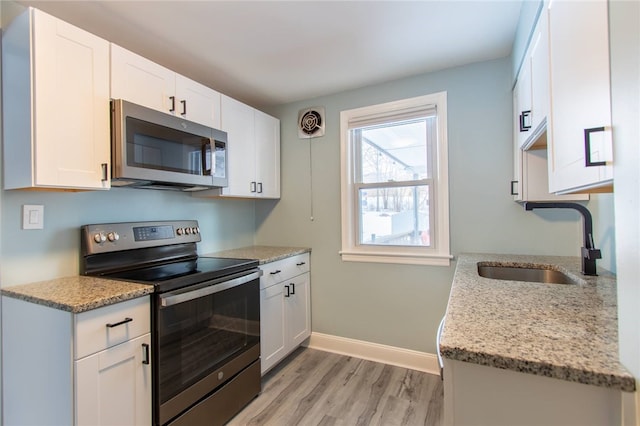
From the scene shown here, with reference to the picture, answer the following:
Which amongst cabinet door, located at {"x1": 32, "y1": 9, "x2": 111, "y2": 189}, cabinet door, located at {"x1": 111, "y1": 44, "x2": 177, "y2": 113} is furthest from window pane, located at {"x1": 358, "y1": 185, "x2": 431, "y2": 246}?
cabinet door, located at {"x1": 32, "y1": 9, "x2": 111, "y2": 189}

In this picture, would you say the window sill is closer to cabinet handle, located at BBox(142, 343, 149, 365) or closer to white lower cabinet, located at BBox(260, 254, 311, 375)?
white lower cabinet, located at BBox(260, 254, 311, 375)

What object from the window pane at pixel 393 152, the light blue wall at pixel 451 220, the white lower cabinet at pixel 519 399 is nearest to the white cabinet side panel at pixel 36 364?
the white lower cabinet at pixel 519 399

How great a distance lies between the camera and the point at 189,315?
1.65 m

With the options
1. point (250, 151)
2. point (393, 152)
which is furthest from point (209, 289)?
point (393, 152)

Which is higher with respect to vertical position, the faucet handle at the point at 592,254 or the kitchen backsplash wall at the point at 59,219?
the kitchen backsplash wall at the point at 59,219

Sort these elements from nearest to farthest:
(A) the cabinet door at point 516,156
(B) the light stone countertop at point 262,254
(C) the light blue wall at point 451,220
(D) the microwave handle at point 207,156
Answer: (A) the cabinet door at point 516,156, (D) the microwave handle at point 207,156, (C) the light blue wall at point 451,220, (B) the light stone countertop at point 262,254

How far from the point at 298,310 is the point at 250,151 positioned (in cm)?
146

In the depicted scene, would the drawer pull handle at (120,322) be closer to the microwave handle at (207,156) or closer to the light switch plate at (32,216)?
the light switch plate at (32,216)

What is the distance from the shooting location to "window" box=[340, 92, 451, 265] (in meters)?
2.47

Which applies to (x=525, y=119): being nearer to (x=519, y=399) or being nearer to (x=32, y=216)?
(x=519, y=399)

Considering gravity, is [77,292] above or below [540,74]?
below

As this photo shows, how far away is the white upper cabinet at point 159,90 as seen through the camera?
167 cm

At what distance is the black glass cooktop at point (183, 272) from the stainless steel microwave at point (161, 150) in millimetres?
531

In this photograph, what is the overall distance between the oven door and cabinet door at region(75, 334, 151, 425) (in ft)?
0.20
